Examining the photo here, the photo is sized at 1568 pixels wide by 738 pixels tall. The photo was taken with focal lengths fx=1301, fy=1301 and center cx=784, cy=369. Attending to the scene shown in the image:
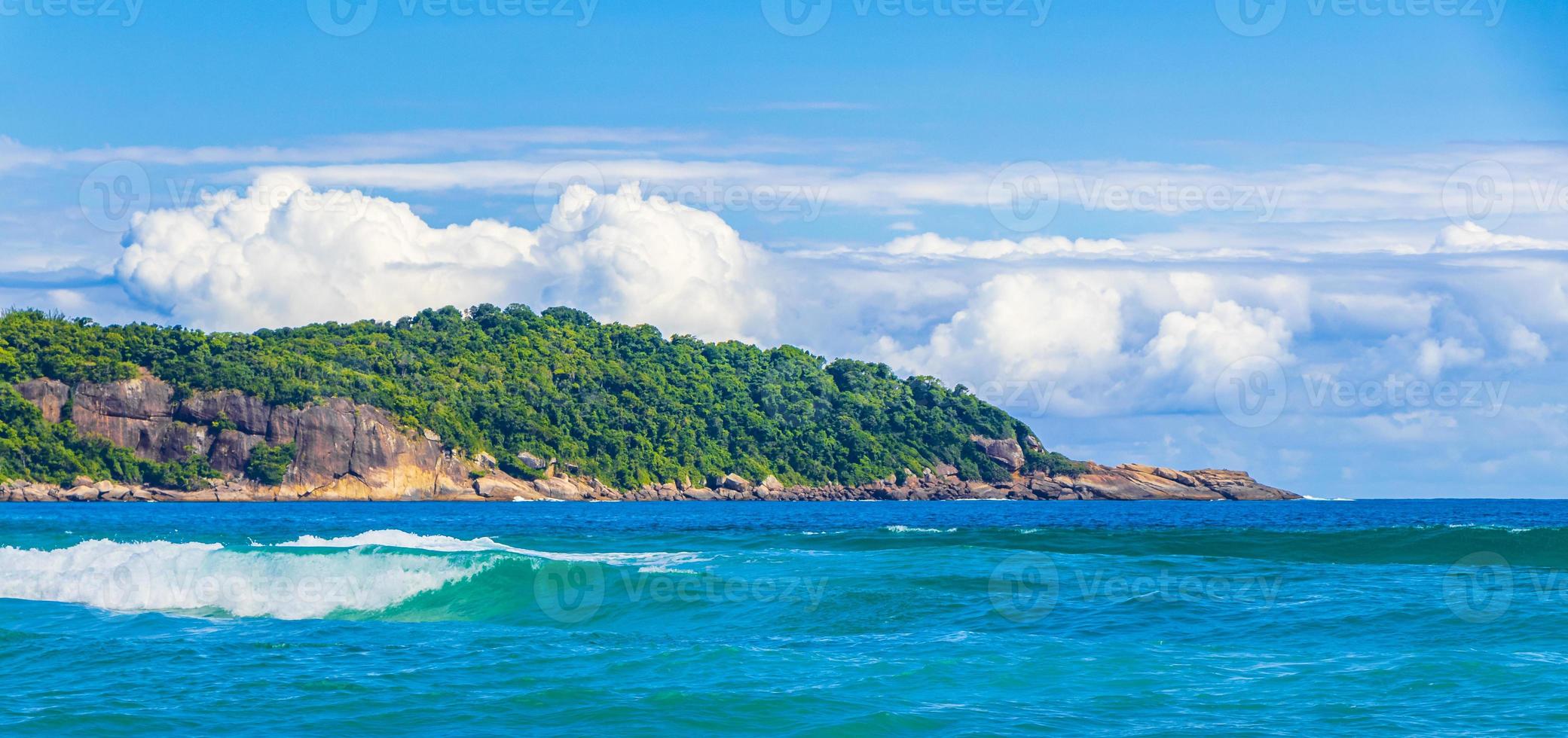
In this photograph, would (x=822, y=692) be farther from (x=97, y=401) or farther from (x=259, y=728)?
(x=97, y=401)

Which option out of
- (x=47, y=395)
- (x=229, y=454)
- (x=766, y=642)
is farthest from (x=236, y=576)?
(x=47, y=395)

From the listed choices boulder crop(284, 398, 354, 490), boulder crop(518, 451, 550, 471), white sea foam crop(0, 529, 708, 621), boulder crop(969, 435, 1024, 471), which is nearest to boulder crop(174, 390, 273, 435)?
boulder crop(284, 398, 354, 490)

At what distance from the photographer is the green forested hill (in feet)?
388

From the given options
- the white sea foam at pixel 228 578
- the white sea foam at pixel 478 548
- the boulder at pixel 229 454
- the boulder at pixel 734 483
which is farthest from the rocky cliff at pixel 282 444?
the white sea foam at pixel 228 578

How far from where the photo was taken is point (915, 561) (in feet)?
94.8

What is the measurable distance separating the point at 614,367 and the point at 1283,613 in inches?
5428

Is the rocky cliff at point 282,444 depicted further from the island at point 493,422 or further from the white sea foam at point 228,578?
the white sea foam at point 228,578

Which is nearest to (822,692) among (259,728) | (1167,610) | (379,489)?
(259,728)

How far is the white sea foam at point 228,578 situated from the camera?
22219 millimetres

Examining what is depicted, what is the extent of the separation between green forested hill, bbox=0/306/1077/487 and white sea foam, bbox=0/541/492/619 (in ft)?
313

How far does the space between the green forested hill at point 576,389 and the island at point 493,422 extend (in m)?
0.28

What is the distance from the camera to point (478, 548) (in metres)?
31.4

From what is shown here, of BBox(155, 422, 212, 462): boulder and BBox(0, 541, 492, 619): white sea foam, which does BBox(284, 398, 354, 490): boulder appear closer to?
BBox(155, 422, 212, 462): boulder

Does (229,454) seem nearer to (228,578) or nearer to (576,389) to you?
(576,389)
